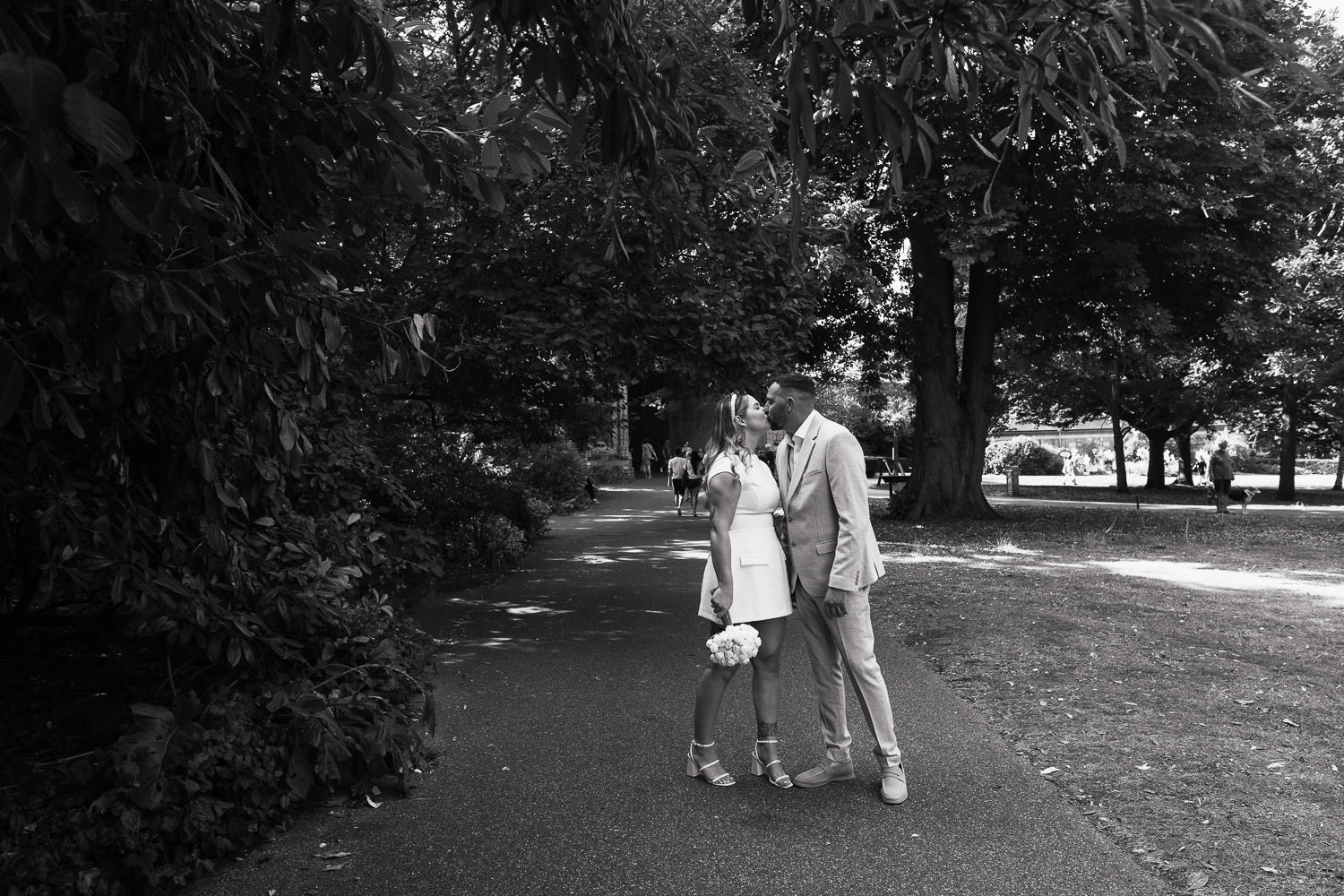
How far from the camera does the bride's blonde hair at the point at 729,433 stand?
494cm

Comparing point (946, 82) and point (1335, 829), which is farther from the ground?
point (946, 82)

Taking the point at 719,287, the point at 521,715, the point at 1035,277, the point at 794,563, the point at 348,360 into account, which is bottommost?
the point at 521,715

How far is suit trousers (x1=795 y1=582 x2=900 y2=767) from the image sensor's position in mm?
4594

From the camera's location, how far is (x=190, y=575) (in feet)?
14.3

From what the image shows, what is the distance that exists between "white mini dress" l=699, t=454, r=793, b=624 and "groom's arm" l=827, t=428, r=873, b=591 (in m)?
0.31

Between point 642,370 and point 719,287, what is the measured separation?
1.01 meters

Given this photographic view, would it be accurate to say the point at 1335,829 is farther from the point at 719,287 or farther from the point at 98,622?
the point at 98,622

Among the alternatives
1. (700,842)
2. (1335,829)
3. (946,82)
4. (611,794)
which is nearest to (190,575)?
(611,794)

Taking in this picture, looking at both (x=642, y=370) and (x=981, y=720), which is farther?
(x=642, y=370)

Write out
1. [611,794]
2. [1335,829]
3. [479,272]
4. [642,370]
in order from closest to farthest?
1. [1335,829]
2. [611,794]
3. [479,272]
4. [642,370]

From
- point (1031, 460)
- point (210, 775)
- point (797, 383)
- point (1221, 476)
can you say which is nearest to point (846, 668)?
point (797, 383)

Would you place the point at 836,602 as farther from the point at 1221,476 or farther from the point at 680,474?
the point at 1221,476

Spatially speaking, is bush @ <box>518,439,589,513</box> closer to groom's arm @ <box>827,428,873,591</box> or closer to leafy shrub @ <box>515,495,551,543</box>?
leafy shrub @ <box>515,495,551,543</box>

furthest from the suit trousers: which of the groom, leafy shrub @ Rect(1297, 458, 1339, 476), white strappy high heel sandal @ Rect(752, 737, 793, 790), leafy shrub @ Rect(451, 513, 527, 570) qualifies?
leafy shrub @ Rect(1297, 458, 1339, 476)
